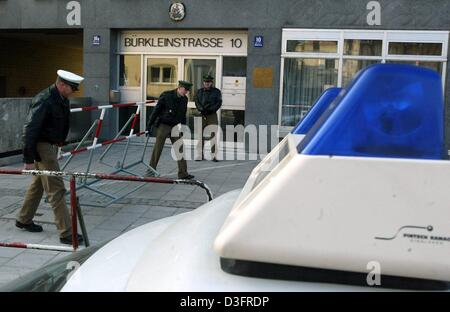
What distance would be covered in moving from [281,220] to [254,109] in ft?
35.5

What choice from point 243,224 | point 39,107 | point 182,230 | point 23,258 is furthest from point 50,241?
point 243,224

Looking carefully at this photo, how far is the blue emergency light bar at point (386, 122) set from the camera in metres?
1.23

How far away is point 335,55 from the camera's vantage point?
37.8 feet

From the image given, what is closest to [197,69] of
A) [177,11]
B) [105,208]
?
[177,11]

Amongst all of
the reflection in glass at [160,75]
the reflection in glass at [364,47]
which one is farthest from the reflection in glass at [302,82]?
the reflection in glass at [160,75]

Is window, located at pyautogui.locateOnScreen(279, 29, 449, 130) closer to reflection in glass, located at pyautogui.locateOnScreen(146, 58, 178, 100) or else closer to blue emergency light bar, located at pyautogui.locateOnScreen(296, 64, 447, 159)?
reflection in glass, located at pyautogui.locateOnScreen(146, 58, 178, 100)

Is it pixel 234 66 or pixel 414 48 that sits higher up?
pixel 414 48

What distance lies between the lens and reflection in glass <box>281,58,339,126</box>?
38.5ft

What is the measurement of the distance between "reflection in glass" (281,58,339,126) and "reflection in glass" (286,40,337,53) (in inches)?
9.0

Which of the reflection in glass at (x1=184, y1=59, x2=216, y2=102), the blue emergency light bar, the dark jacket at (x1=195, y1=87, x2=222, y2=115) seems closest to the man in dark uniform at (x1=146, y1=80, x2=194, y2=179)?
the dark jacket at (x1=195, y1=87, x2=222, y2=115)

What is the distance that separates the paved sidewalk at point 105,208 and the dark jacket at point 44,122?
97cm

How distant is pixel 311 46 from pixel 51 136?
781 centimetres

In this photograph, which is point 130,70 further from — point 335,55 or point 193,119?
point 335,55

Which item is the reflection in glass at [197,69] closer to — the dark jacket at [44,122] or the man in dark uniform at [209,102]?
the man in dark uniform at [209,102]
